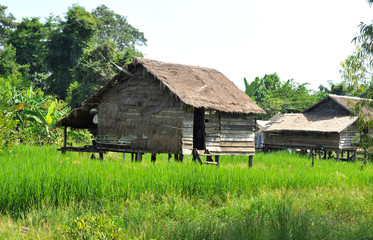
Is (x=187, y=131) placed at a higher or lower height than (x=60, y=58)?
lower

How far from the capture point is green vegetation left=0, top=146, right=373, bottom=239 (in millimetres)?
5345

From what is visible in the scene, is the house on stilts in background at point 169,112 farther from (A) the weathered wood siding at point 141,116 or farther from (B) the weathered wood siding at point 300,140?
(B) the weathered wood siding at point 300,140

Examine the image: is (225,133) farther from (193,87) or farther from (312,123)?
(312,123)

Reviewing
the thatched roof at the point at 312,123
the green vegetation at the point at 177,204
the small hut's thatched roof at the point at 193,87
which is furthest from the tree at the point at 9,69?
the green vegetation at the point at 177,204

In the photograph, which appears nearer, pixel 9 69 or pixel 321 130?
pixel 321 130

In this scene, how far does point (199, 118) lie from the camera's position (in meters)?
14.9

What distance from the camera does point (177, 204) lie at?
7160mm

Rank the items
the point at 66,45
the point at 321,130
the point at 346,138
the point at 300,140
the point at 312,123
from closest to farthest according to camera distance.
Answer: the point at 321,130 < the point at 346,138 < the point at 312,123 < the point at 300,140 < the point at 66,45

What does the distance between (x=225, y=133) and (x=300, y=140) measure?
10788 millimetres

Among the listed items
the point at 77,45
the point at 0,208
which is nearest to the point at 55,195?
the point at 0,208

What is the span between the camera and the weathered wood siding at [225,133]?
41.5ft

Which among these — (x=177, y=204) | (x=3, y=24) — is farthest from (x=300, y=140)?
(x=3, y=24)

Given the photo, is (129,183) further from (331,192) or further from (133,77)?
(133,77)

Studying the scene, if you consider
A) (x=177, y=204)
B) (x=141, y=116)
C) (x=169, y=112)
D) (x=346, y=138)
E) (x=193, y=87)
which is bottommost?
(x=177, y=204)
